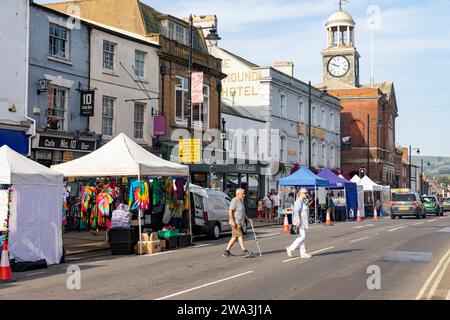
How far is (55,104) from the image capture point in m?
25.0

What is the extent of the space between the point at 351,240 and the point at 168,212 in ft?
21.8

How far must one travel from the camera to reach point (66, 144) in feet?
81.8

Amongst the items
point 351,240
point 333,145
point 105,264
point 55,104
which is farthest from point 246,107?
point 105,264

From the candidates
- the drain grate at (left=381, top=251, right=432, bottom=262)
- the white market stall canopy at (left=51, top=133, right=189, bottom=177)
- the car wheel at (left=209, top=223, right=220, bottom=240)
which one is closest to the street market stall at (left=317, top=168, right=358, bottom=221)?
the car wheel at (left=209, top=223, right=220, bottom=240)

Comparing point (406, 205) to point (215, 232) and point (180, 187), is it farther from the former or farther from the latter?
point (180, 187)

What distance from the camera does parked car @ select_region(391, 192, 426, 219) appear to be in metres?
39.1

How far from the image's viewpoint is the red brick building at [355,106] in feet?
235

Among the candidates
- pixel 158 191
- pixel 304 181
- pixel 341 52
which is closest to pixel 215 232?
pixel 158 191

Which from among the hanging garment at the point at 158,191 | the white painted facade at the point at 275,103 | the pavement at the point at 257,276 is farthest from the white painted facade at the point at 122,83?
the white painted facade at the point at 275,103

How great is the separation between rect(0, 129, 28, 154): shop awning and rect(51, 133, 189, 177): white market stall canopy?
3.86 metres

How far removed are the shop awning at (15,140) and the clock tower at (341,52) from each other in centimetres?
5811

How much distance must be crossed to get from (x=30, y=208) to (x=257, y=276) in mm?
6154

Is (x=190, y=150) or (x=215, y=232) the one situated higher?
(x=190, y=150)

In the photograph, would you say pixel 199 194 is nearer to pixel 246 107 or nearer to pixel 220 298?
pixel 220 298
